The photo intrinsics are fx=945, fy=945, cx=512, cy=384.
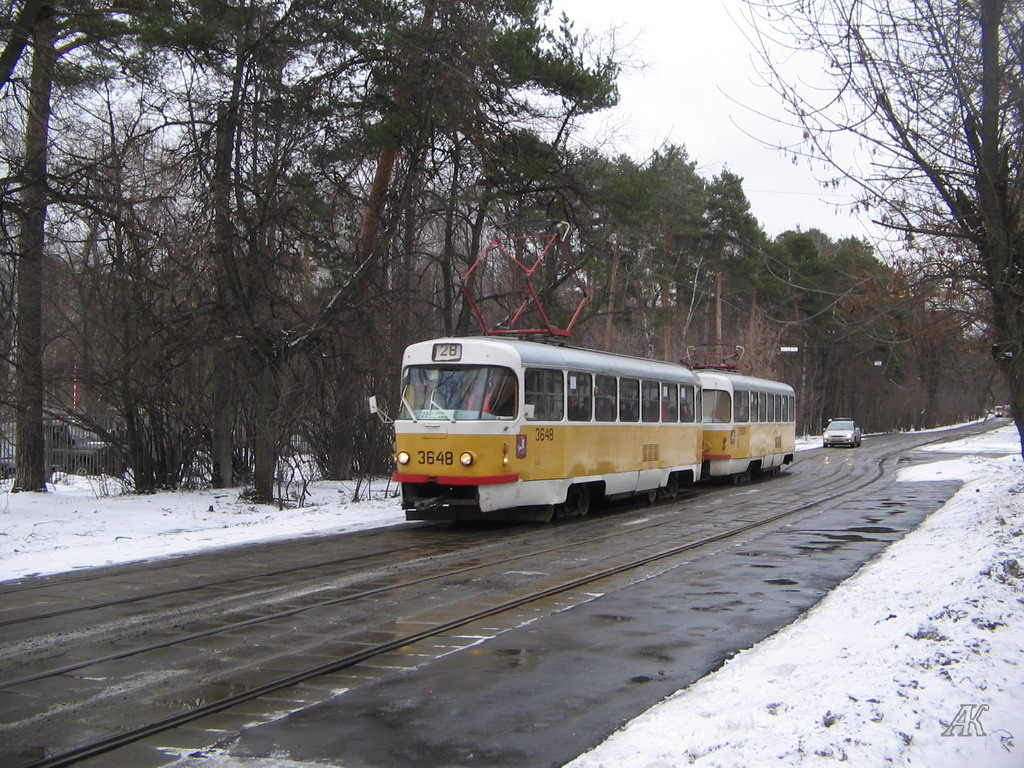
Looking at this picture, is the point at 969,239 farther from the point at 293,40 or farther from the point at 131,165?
the point at 131,165

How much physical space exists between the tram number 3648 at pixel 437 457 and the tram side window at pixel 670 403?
26.1 ft

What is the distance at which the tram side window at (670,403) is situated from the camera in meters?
21.5

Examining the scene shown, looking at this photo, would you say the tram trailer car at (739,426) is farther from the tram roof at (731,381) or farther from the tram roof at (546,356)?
the tram roof at (546,356)

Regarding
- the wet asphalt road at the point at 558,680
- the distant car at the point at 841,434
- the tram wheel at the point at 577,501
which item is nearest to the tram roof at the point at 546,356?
the tram wheel at the point at 577,501

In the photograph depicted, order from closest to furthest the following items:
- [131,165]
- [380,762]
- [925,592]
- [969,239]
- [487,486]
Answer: [380,762], [925,592], [969,239], [487,486], [131,165]

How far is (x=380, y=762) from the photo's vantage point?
199 inches

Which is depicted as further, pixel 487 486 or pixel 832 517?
pixel 832 517

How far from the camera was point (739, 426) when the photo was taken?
27.0 m

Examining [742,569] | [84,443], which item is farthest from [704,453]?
[84,443]

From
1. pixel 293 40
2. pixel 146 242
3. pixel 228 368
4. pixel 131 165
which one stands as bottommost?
pixel 228 368

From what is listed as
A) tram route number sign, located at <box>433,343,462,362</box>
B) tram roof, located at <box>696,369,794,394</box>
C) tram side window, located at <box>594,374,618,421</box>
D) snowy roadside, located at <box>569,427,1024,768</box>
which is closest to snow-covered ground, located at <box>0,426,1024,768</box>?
snowy roadside, located at <box>569,427,1024,768</box>

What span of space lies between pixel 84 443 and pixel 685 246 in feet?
118

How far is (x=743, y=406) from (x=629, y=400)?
9.21m

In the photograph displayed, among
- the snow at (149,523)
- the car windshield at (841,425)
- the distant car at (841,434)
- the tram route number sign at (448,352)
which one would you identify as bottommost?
the snow at (149,523)
